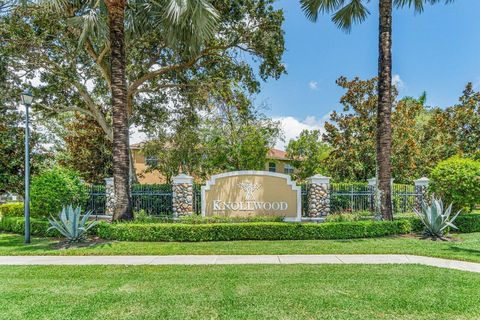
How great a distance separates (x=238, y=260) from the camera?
26.4 ft

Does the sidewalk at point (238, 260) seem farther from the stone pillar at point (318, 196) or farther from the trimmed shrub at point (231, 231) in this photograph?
the stone pillar at point (318, 196)

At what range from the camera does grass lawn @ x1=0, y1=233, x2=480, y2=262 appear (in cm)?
891

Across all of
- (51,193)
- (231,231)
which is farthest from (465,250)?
(51,193)

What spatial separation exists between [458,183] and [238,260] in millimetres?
9450

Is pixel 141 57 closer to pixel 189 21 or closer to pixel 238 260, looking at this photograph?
pixel 189 21

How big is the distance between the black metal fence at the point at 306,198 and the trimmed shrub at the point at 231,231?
177 inches

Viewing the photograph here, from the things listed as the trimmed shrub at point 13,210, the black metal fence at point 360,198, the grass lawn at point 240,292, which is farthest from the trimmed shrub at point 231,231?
the trimmed shrub at point 13,210

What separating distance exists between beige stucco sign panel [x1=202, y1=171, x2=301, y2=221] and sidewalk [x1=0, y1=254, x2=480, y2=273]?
21.0 ft

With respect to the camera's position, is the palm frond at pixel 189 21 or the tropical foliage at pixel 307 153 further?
the tropical foliage at pixel 307 153

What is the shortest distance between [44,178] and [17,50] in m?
6.63

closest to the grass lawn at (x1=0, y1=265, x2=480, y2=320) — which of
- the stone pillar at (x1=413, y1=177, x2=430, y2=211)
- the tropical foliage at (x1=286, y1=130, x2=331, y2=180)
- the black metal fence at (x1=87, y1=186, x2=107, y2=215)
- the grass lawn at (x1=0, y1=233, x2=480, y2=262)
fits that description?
the grass lawn at (x1=0, y1=233, x2=480, y2=262)

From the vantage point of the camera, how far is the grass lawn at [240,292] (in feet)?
15.4

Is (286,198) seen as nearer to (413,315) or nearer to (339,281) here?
(339,281)

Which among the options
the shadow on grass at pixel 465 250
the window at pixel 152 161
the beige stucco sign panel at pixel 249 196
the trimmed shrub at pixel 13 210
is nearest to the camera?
the shadow on grass at pixel 465 250
